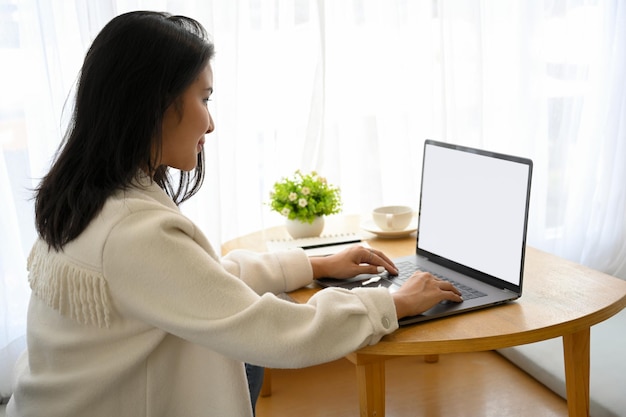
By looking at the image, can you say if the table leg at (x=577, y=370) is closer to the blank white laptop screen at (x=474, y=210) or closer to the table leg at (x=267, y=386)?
the blank white laptop screen at (x=474, y=210)

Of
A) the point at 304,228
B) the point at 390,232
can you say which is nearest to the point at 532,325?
the point at 390,232

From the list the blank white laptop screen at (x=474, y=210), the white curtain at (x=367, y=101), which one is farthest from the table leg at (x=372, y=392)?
the white curtain at (x=367, y=101)

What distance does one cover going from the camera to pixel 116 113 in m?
1.25

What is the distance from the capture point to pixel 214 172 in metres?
2.49

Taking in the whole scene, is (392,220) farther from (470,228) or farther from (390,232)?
(470,228)

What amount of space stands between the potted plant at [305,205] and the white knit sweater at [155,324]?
0.73m

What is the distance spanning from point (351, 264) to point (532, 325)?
1.43ft

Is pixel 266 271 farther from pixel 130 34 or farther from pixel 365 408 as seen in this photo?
pixel 130 34

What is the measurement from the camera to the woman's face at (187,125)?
4.31 feet

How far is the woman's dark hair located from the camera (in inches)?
49.2

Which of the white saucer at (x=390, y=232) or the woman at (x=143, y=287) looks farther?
the white saucer at (x=390, y=232)

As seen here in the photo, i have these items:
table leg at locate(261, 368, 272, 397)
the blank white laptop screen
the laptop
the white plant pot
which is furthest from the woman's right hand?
table leg at locate(261, 368, 272, 397)

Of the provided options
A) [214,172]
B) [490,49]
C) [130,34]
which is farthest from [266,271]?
[490,49]

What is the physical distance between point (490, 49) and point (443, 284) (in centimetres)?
163
